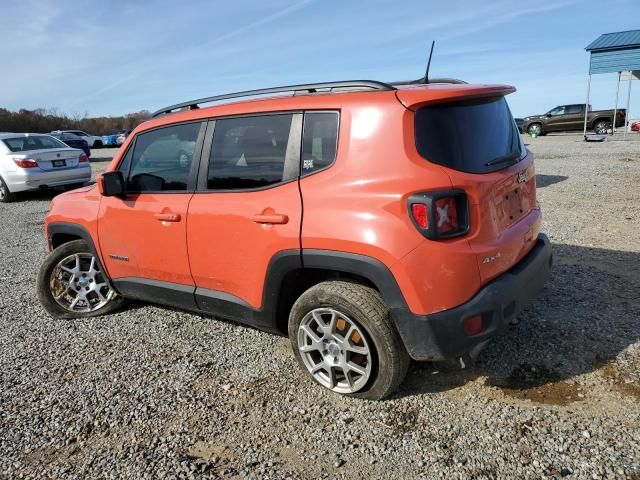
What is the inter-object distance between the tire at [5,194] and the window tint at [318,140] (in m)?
11.0

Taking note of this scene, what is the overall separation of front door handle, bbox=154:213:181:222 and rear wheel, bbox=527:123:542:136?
A: 27.7 metres

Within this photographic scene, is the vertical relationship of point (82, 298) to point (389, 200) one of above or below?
below

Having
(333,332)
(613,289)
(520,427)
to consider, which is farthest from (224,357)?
(613,289)

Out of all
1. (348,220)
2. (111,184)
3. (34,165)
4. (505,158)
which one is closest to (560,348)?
(505,158)

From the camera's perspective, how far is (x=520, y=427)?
102 inches

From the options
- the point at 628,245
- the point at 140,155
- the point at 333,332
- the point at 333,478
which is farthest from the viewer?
the point at 628,245

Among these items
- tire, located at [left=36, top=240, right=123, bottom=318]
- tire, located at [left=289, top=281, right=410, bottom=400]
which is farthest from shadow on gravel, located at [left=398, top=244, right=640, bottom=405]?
tire, located at [left=36, top=240, right=123, bottom=318]

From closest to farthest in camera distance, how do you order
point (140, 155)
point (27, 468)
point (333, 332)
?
1. point (27, 468)
2. point (333, 332)
3. point (140, 155)

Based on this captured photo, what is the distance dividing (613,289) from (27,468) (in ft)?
14.8

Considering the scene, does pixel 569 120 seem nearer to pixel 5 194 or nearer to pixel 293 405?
pixel 5 194

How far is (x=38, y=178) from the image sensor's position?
10.9 metres

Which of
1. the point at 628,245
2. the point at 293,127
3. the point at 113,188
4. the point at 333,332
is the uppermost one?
the point at 293,127

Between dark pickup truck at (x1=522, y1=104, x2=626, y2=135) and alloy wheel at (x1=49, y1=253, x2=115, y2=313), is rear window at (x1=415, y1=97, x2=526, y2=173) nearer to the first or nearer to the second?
alloy wheel at (x1=49, y1=253, x2=115, y2=313)

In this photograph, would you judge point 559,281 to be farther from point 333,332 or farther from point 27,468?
Result: point 27,468
